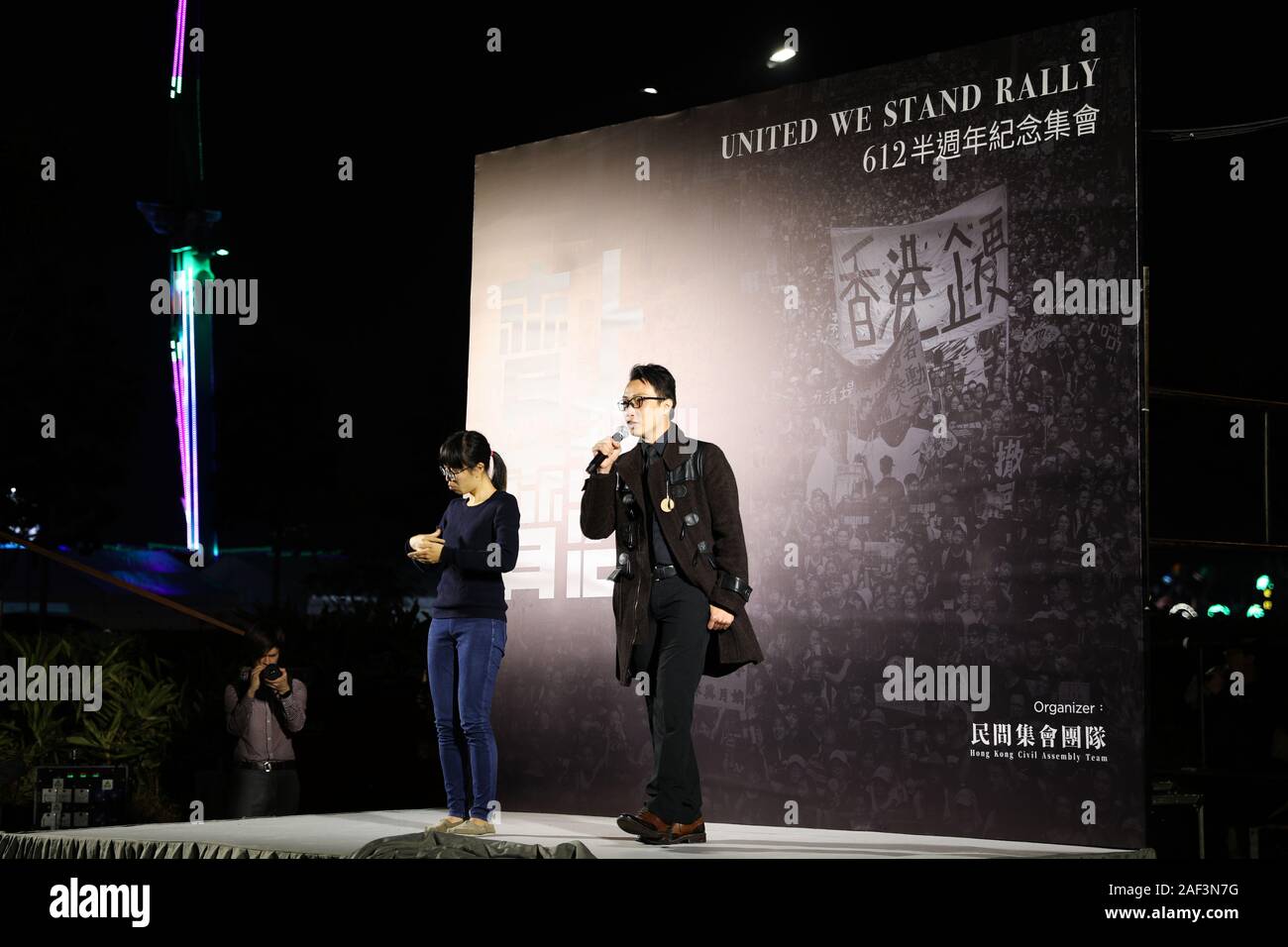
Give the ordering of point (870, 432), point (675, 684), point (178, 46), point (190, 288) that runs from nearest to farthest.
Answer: point (675, 684), point (870, 432), point (190, 288), point (178, 46)

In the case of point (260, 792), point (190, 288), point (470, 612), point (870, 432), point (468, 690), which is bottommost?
point (260, 792)

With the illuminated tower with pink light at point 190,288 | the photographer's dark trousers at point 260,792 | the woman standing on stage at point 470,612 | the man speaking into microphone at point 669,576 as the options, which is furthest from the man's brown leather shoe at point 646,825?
the illuminated tower with pink light at point 190,288

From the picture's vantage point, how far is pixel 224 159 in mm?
14641

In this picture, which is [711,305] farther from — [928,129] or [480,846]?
[480,846]

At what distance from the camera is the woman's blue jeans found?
5.67 metres

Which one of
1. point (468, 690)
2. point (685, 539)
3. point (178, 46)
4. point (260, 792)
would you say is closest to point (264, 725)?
point (260, 792)

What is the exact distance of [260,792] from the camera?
7.22m

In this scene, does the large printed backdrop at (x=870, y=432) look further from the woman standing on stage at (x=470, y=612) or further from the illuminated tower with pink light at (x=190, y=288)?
the illuminated tower with pink light at (x=190, y=288)

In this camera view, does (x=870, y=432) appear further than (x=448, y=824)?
Yes

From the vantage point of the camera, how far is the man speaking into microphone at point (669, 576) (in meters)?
5.29

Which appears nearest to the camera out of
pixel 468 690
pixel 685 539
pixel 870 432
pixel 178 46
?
pixel 685 539

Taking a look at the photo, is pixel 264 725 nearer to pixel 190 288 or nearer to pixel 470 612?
pixel 470 612

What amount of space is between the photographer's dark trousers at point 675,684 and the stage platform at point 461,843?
6.9 inches

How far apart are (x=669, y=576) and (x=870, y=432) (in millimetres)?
1385
